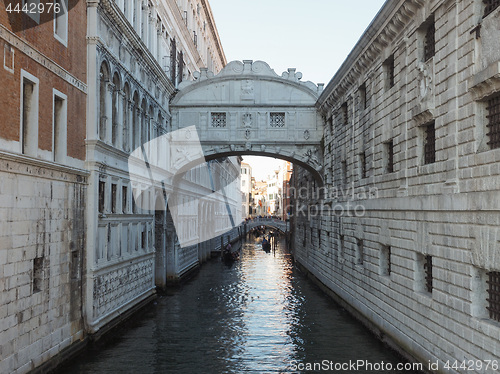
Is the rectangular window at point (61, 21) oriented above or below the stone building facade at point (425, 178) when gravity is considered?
above

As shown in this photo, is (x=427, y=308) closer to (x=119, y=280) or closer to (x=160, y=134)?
(x=119, y=280)

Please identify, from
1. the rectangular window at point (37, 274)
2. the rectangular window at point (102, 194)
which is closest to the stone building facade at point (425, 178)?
the rectangular window at point (102, 194)

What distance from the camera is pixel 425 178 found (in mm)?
12070

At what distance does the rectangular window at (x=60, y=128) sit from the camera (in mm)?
12844

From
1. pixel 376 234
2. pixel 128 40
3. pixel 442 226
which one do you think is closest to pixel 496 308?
pixel 442 226

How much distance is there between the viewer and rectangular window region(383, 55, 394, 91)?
50.1 feet

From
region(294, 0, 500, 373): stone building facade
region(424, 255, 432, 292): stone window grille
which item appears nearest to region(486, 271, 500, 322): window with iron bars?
region(294, 0, 500, 373): stone building facade

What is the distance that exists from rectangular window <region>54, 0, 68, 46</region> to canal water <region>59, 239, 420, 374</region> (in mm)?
7685

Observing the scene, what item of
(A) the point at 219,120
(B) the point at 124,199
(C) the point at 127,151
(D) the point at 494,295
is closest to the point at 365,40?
(C) the point at 127,151

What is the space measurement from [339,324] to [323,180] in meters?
8.44

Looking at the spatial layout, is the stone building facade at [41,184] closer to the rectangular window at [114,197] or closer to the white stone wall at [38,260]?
the white stone wall at [38,260]

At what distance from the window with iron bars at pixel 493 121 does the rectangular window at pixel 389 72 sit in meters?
5.97

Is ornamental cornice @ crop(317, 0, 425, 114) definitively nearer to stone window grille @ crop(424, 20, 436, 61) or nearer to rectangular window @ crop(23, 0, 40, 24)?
stone window grille @ crop(424, 20, 436, 61)

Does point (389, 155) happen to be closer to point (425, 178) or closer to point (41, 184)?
point (425, 178)
